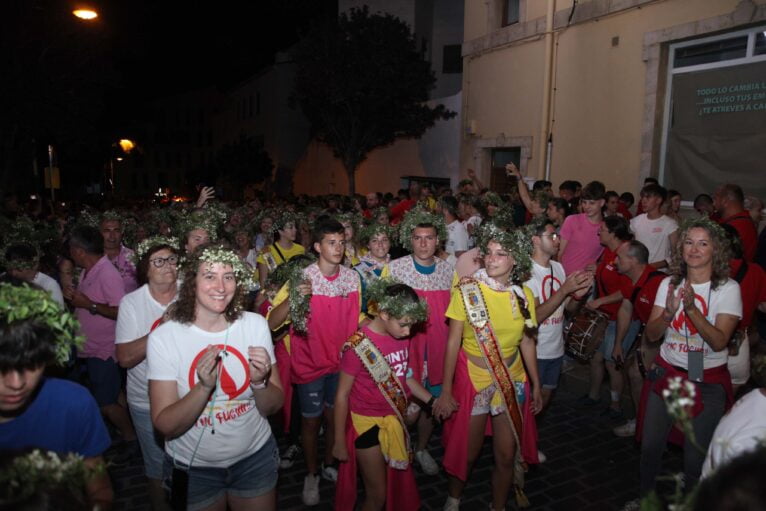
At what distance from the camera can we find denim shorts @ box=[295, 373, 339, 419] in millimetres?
4934

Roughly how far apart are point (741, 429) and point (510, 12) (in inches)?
566

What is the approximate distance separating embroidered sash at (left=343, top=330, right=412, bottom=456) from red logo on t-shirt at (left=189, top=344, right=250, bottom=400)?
3.38ft

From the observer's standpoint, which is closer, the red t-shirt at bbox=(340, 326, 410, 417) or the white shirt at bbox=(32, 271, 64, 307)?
the red t-shirt at bbox=(340, 326, 410, 417)

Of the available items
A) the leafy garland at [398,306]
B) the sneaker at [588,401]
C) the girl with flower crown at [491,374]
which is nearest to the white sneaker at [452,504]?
the girl with flower crown at [491,374]

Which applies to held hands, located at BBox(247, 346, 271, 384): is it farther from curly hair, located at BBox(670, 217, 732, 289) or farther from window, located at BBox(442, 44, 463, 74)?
window, located at BBox(442, 44, 463, 74)

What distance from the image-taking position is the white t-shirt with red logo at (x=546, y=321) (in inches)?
214

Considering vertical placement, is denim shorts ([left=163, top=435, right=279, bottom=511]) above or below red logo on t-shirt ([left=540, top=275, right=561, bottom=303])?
below

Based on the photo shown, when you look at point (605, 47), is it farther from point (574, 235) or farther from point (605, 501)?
point (605, 501)

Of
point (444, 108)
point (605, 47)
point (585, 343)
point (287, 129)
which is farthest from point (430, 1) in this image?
point (585, 343)

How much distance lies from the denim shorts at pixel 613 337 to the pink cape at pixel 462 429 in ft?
7.22

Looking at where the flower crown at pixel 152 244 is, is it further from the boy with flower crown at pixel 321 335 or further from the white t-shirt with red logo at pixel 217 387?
the white t-shirt with red logo at pixel 217 387

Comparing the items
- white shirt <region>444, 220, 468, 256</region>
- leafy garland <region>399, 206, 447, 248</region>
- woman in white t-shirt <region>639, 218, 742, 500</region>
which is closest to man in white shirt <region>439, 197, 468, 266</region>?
white shirt <region>444, 220, 468, 256</region>

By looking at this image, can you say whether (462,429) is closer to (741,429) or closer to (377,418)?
(377,418)

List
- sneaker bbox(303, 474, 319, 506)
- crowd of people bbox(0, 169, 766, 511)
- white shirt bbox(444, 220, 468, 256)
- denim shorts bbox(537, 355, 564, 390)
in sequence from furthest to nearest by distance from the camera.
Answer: white shirt bbox(444, 220, 468, 256), denim shorts bbox(537, 355, 564, 390), sneaker bbox(303, 474, 319, 506), crowd of people bbox(0, 169, 766, 511)
